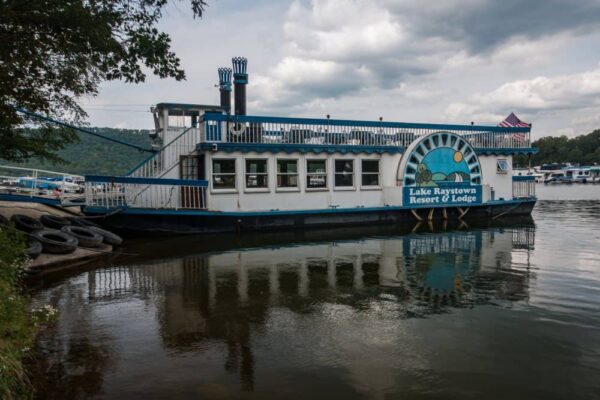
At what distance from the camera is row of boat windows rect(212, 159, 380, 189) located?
1742 centimetres

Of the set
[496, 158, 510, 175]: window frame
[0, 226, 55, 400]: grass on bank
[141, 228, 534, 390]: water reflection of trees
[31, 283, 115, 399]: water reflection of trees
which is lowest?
[31, 283, 115, 399]: water reflection of trees

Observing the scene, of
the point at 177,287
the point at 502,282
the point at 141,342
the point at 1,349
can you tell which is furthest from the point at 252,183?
the point at 1,349

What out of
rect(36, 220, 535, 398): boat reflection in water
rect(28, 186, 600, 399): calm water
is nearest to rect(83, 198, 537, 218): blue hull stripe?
rect(36, 220, 535, 398): boat reflection in water

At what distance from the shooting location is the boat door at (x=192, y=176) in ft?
54.2

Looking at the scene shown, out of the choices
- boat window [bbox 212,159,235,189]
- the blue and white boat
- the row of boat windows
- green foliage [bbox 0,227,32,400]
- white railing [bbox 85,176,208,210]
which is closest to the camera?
green foliage [bbox 0,227,32,400]

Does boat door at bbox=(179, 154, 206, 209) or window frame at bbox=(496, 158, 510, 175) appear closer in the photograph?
boat door at bbox=(179, 154, 206, 209)

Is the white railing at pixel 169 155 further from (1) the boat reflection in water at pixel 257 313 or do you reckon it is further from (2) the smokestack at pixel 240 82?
(1) the boat reflection in water at pixel 257 313

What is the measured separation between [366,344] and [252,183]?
12.6m

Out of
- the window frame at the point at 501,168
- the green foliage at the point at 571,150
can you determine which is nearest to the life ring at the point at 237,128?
the window frame at the point at 501,168

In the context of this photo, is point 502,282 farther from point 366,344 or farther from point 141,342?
point 141,342

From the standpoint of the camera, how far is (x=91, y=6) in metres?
6.88

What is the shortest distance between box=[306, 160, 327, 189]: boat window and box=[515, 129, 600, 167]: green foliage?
122 meters

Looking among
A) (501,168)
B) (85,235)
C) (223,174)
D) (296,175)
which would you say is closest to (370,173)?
(296,175)

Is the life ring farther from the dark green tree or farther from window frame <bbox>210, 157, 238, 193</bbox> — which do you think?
the dark green tree
